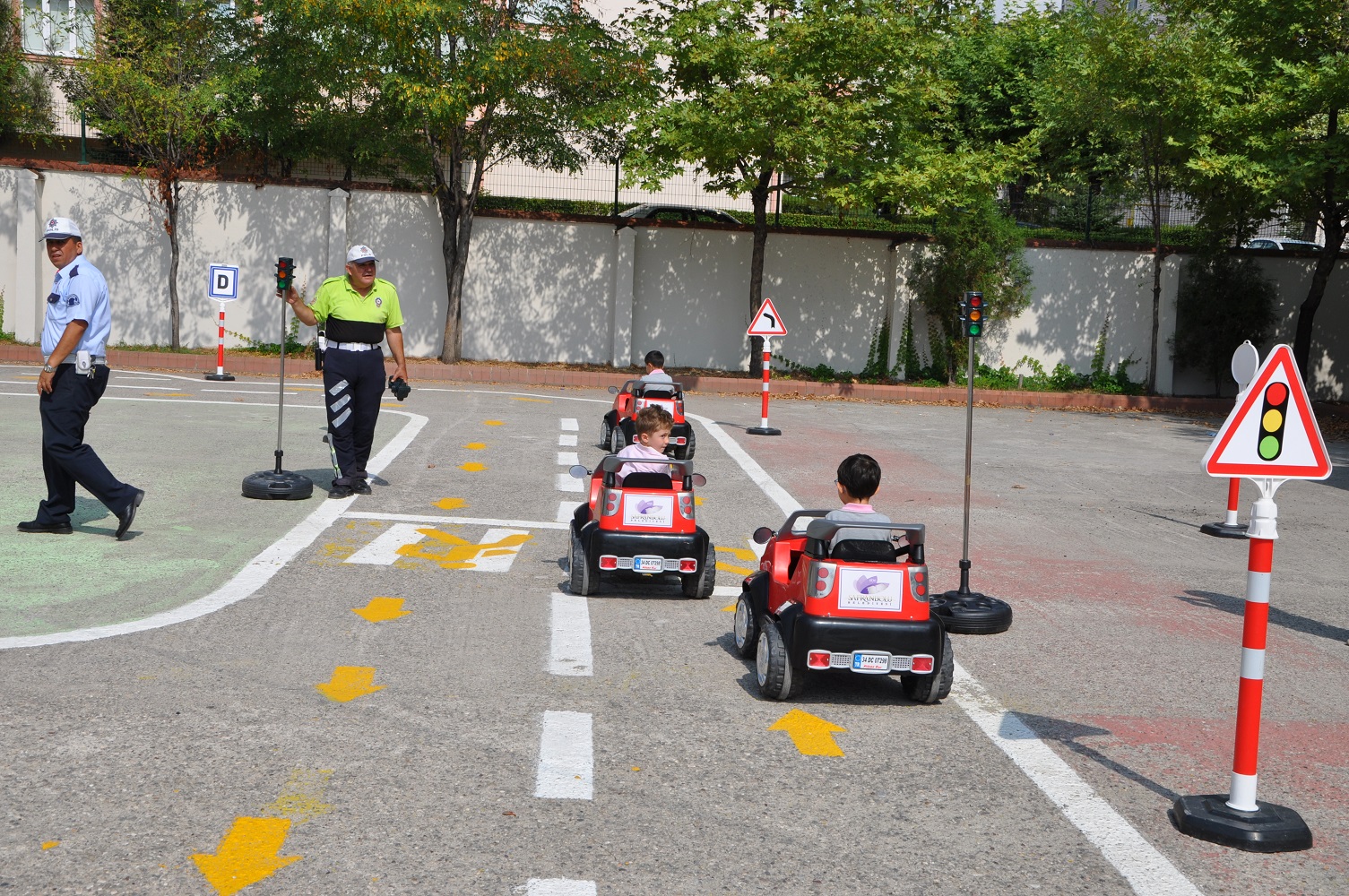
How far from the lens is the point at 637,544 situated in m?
7.77

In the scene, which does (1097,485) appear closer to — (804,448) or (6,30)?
(804,448)

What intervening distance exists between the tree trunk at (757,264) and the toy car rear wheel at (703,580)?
16.8 metres

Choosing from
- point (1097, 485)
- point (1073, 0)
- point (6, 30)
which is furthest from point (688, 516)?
point (6, 30)

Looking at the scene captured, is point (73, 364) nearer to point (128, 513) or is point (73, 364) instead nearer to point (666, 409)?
point (128, 513)

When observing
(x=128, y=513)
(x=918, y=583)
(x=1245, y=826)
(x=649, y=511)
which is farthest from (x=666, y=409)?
(x=1245, y=826)

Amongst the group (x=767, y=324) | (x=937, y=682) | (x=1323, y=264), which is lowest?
Answer: (x=937, y=682)

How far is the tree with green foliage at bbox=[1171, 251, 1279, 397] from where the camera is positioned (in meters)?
25.4

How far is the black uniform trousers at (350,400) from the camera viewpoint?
10453 mm

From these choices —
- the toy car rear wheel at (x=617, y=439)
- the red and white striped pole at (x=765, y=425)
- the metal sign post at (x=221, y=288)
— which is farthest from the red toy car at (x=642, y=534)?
the metal sign post at (x=221, y=288)

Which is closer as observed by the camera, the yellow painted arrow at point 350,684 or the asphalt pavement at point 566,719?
the asphalt pavement at point 566,719

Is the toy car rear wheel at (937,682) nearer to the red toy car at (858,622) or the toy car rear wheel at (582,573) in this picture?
the red toy car at (858,622)

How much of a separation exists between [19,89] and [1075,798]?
108ft

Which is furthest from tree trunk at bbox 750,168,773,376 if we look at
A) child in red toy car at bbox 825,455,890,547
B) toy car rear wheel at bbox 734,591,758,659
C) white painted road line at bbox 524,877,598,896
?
white painted road line at bbox 524,877,598,896

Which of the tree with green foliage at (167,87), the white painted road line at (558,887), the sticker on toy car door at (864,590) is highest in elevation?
the tree with green foliage at (167,87)
